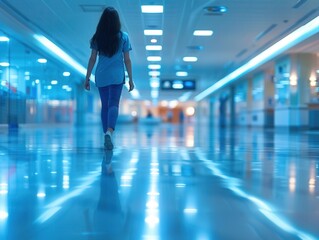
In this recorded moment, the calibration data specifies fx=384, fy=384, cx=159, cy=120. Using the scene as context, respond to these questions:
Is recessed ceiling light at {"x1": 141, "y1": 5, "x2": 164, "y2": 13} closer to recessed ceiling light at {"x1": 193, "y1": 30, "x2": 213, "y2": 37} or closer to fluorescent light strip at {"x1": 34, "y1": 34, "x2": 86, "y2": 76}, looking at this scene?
recessed ceiling light at {"x1": 193, "y1": 30, "x2": 213, "y2": 37}

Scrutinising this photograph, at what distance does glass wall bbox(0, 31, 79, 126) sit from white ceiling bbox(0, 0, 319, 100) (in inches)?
55.8

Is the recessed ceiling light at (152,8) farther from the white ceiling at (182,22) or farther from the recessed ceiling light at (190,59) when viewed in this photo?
the recessed ceiling light at (190,59)

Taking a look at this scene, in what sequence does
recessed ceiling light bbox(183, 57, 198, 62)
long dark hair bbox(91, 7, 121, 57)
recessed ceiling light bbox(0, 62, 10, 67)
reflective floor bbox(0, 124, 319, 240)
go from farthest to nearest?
recessed ceiling light bbox(183, 57, 198, 62) < recessed ceiling light bbox(0, 62, 10, 67) < long dark hair bbox(91, 7, 121, 57) < reflective floor bbox(0, 124, 319, 240)

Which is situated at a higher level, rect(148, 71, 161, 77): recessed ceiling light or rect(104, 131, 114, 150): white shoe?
rect(148, 71, 161, 77): recessed ceiling light

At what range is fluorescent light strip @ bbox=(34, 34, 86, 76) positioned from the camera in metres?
15.1

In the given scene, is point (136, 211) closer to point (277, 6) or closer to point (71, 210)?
point (71, 210)

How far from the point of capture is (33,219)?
55.7 inches

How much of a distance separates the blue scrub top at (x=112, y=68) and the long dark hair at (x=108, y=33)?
8cm

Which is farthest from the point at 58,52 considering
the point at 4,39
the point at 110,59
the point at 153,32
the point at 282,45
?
the point at 110,59

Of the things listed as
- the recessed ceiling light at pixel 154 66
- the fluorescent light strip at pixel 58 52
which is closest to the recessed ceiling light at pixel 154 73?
the recessed ceiling light at pixel 154 66

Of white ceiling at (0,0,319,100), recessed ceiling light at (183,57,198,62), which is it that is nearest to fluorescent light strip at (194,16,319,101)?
white ceiling at (0,0,319,100)

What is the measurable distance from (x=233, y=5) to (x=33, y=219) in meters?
9.34

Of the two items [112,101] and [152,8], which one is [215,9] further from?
[112,101]

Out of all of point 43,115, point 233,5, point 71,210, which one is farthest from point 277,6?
point 43,115
